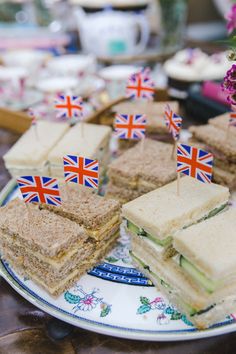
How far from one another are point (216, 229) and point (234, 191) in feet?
3.00

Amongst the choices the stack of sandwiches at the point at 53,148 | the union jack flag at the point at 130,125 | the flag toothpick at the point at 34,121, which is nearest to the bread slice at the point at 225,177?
the union jack flag at the point at 130,125

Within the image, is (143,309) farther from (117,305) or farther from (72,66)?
(72,66)

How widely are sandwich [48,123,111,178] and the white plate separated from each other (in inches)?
32.8

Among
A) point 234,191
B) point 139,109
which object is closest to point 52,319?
point 234,191

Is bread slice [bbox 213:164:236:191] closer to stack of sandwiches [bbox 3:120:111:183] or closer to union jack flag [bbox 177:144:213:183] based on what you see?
union jack flag [bbox 177:144:213:183]

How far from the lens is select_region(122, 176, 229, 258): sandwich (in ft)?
6.83

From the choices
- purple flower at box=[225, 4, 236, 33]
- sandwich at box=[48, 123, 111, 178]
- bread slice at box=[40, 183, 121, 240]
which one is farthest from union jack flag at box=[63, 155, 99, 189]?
purple flower at box=[225, 4, 236, 33]

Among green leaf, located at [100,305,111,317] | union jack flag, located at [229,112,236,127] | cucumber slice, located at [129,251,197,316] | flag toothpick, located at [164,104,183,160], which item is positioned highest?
flag toothpick, located at [164,104,183,160]

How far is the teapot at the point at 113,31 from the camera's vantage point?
4.58 m

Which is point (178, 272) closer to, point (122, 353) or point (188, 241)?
point (188, 241)

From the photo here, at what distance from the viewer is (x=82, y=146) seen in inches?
113

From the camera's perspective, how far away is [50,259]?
2.01m

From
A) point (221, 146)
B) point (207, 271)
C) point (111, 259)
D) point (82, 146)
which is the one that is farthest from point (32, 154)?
point (207, 271)

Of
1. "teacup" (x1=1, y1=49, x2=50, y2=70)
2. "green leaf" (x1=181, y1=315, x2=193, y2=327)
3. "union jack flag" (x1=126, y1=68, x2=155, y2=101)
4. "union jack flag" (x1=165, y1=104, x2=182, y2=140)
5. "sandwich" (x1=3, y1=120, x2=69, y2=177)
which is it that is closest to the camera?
"green leaf" (x1=181, y1=315, x2=193, y2=327)
